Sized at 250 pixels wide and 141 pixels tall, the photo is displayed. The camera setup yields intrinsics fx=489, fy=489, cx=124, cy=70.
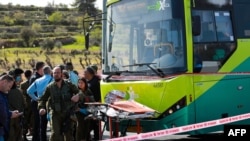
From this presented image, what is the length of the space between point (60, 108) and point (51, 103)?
0.21 metres

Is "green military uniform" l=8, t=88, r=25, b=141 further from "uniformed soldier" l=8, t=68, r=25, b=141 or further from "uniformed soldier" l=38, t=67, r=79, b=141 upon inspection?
"uniformed soldier" l=38, t=67, r=79, b=141

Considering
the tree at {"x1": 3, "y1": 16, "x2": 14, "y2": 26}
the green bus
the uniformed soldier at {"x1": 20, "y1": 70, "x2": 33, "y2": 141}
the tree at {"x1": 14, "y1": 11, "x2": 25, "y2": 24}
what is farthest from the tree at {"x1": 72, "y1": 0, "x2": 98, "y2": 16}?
the green bus

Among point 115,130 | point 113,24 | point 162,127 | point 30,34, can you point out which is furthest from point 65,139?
point 30,34

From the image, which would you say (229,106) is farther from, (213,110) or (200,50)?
(200,50)

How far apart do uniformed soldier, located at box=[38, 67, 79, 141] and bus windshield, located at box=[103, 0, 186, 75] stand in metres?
Answer: 1.34

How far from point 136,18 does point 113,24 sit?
2.19 ft

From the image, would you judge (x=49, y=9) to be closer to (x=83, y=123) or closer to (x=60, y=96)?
(x=83, y=123)

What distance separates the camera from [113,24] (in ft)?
33.8

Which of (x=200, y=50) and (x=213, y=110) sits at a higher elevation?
(x=200, y=50)

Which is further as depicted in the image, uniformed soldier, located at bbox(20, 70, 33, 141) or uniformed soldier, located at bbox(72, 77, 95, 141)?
uniformed soldier, located at bbox(20, 70, 33, 141)

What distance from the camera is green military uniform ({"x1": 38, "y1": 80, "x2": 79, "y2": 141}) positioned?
9.12 m

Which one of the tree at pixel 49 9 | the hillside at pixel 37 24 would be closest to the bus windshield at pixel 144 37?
the hillside at pixel 37 24

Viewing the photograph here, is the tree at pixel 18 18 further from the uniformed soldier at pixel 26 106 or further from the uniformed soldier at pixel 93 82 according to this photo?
the uniformed soldier at pixel 93 82

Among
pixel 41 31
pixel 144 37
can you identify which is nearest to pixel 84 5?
pixel 41 31
